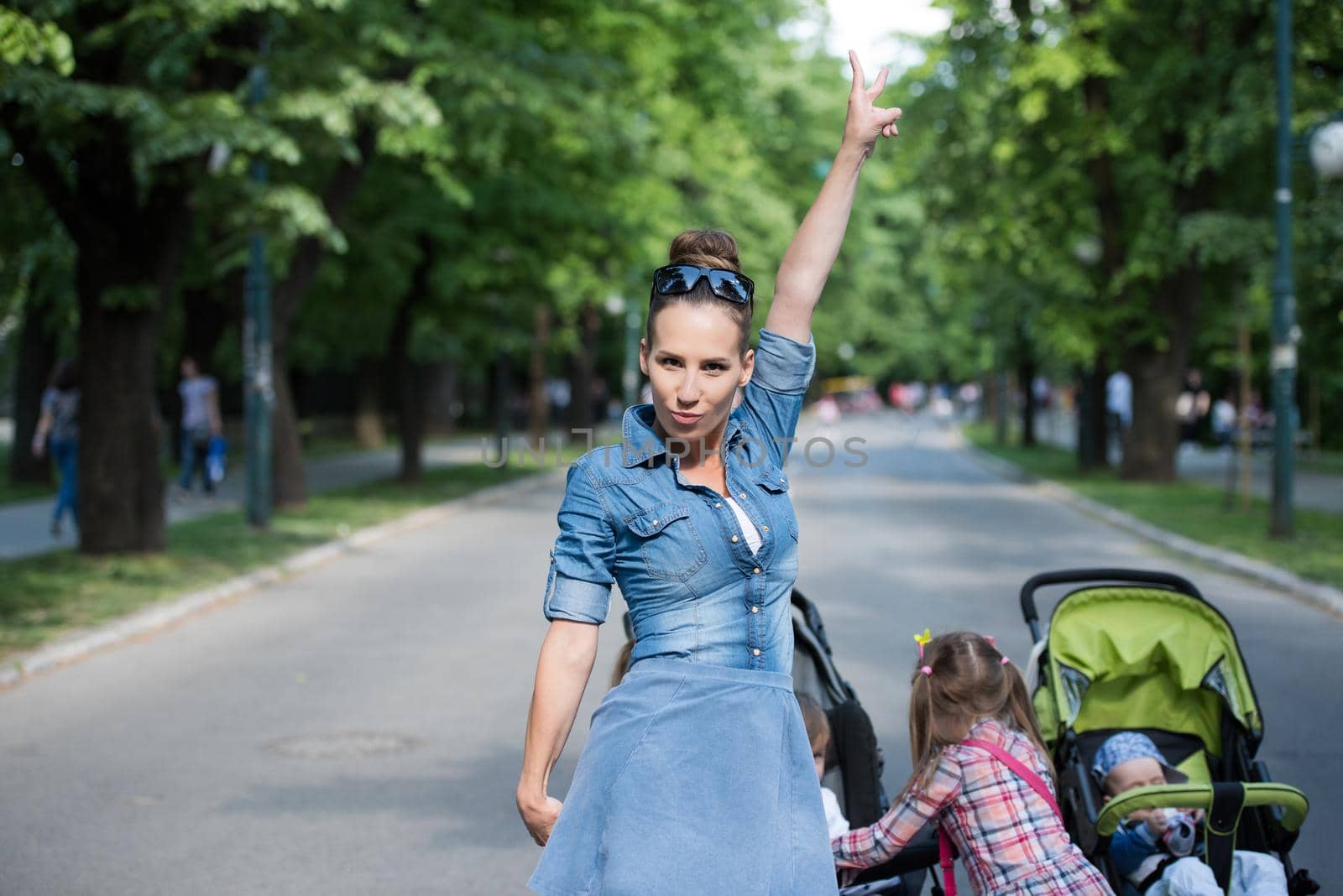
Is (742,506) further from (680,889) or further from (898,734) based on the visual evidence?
(898,734)

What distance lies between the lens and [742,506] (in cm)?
266

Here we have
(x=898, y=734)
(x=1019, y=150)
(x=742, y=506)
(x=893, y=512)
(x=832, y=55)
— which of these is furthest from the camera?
(x=832, y=55)

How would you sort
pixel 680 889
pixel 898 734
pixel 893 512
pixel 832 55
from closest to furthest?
pixel 680 889 < pixel 898 734 < pixel 893 512 < pixel 832 55

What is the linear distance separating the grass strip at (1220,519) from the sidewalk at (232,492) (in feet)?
36.1

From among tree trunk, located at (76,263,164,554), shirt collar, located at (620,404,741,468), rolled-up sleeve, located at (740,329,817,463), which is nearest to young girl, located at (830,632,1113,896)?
rolled-up sleeve, located at (740,329,817,463)

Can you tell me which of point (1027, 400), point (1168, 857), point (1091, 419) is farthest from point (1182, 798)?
point (1027, 400)

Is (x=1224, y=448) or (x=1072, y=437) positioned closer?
(x=1224, y=448)

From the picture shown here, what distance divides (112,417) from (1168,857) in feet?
36.9

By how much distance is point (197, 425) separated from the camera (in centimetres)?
2159

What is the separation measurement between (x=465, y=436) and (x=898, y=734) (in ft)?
140

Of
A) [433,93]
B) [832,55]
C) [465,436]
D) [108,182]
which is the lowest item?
[465,436]

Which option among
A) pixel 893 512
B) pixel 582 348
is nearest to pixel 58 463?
pixel 893 512

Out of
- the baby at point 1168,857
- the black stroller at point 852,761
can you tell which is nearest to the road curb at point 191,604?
the black stroller at point 852,761

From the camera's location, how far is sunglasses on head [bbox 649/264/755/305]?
2688 millimetres
